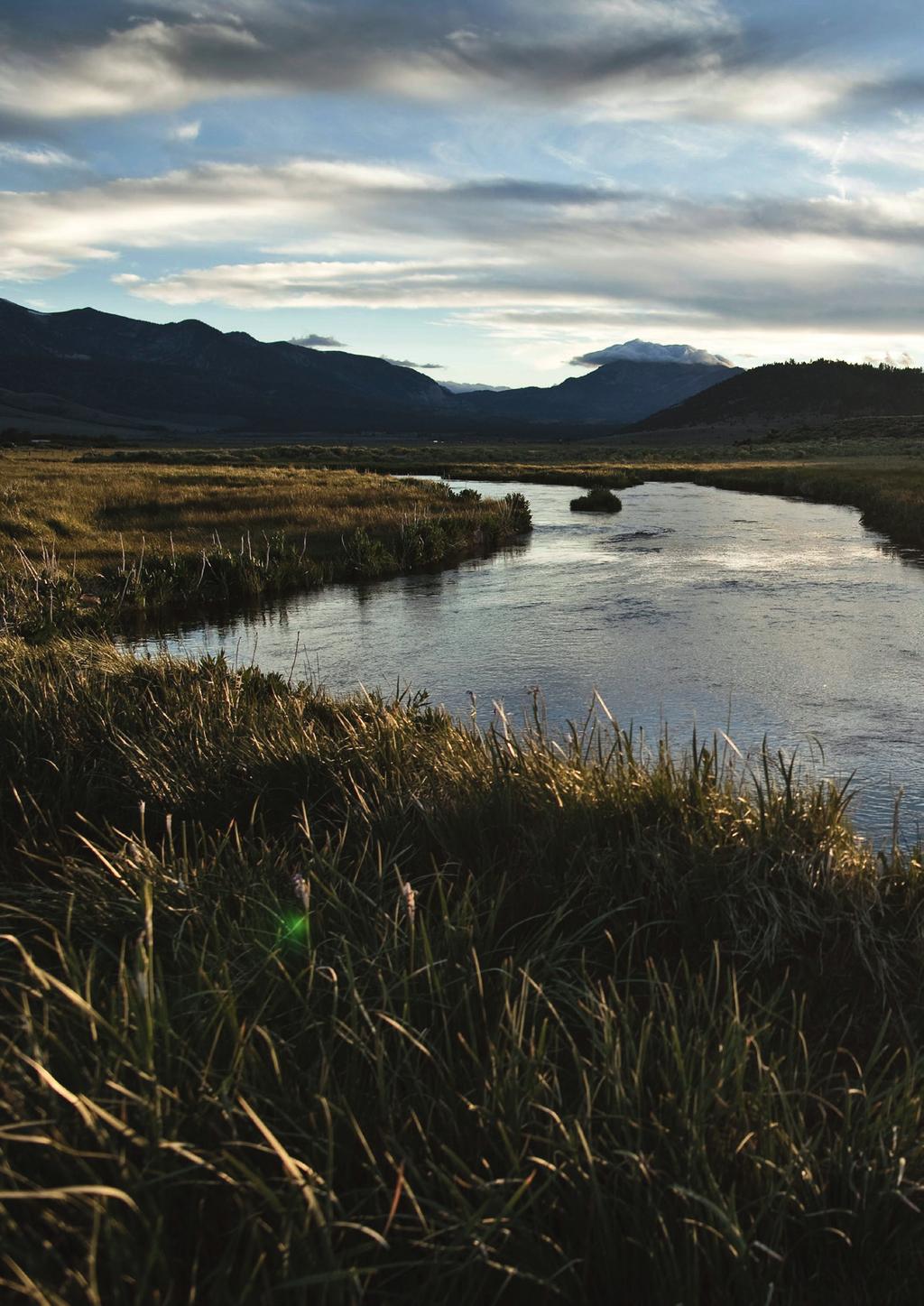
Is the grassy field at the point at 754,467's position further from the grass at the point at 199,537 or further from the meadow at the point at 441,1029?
the meadow at the point at 441,1029

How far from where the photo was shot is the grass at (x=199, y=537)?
1814 cm

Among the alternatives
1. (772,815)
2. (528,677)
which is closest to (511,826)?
(772,815)

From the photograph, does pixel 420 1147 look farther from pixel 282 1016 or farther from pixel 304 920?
pixel 304 920

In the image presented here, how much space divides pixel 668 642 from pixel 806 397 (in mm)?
178421

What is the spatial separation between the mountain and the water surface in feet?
481

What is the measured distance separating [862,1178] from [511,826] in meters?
2.98

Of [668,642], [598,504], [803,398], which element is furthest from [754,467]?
[803,398]

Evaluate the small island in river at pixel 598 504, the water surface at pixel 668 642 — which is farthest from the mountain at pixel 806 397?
the water surface at pixel 668 642

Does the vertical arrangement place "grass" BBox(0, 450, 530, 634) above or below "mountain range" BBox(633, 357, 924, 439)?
below

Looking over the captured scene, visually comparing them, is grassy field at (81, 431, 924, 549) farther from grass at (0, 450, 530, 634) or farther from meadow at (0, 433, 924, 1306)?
meadow at (0, 433, 924, 1306)

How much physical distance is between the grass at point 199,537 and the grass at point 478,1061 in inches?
427

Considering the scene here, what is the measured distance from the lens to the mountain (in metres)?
166

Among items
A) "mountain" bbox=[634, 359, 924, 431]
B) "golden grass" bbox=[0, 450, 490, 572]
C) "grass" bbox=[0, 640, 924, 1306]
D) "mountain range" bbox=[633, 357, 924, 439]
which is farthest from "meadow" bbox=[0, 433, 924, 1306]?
"mountain" bbox=[634, 359, 924, 431]

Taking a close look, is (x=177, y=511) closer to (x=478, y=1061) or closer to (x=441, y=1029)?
(x=441, y=1029)
